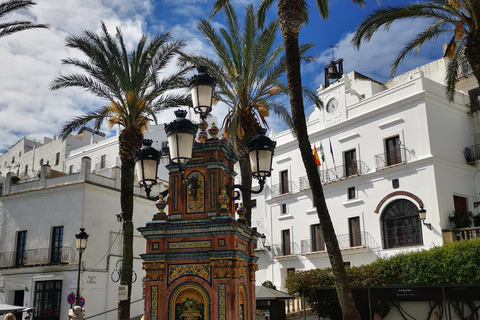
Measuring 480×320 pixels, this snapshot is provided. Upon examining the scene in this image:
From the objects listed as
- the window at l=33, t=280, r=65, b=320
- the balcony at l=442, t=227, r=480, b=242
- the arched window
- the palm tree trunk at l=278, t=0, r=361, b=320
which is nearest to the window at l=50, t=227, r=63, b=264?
the window at l=33, t=280, r=65, b=320

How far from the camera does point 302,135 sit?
42.8 ft

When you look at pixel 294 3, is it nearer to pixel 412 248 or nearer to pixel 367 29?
pixel 367 29

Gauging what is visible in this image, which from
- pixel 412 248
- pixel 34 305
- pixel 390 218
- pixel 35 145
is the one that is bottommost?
pixel 34 305

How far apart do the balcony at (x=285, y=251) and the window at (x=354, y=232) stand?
410cm

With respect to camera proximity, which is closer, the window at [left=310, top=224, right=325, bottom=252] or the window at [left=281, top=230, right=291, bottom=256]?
the window at [left=310, top=224, right=325, bottom=252]

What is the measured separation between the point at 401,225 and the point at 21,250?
69.8 feet

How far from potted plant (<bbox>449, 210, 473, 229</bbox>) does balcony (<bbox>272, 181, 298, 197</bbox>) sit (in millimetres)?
10803

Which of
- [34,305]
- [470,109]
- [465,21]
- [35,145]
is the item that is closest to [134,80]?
[465,21]

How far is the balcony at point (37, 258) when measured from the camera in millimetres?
25234

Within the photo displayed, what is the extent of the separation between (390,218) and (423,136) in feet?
15.8

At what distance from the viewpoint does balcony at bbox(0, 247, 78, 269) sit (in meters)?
25.2

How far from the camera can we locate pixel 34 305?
25719 mm

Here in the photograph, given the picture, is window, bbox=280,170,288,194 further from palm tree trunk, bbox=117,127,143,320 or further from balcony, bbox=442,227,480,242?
palm tree trunk, bbox=117,127,143,320

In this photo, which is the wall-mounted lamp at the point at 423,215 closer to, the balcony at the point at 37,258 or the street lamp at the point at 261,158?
the balcony at the point at 37,258
